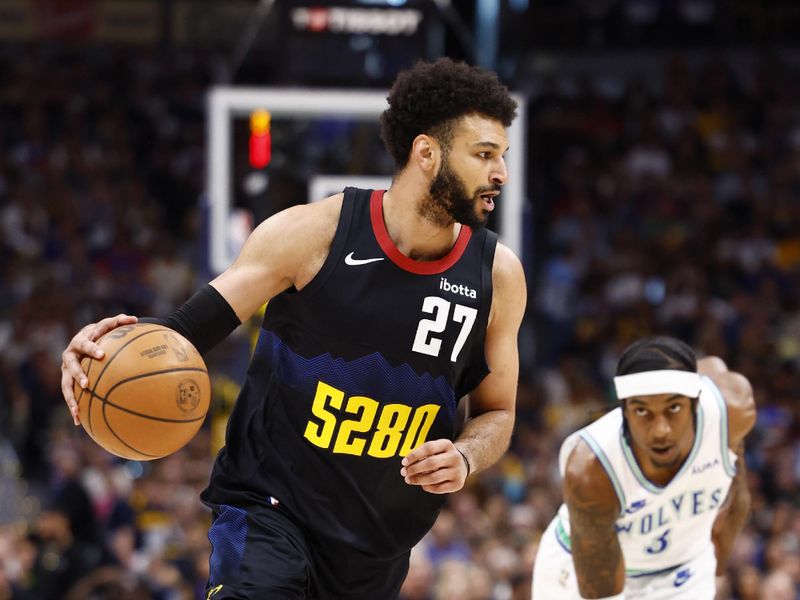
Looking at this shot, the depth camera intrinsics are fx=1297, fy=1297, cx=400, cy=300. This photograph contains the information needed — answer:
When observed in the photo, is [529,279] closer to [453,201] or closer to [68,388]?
[453,201]

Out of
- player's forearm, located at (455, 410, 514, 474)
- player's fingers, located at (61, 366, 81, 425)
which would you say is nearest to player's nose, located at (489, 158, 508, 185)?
player's forearm, located at (455, 410, 514, 474)

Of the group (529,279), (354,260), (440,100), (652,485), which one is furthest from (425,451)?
(529,279)

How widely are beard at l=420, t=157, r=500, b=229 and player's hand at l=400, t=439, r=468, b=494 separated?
0.72m

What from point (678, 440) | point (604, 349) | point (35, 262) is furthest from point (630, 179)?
point (678, 440)

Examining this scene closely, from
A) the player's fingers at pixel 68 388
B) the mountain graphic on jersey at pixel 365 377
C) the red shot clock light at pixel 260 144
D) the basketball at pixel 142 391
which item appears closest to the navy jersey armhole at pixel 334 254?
the mountain graphic on jersey at pixel 365 377

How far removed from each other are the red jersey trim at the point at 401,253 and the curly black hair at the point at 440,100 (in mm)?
174

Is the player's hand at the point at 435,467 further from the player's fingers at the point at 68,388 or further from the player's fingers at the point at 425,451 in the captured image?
the player's fingers at the point at 68,388

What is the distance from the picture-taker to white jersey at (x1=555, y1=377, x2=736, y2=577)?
496 centimetres

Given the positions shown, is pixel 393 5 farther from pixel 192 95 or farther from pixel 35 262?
pixel 192 95

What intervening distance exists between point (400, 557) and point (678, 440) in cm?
134

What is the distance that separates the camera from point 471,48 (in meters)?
9.65

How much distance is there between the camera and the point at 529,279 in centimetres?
1065

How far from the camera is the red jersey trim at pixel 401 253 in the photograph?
13.1 ft

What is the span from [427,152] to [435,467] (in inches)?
40.0
